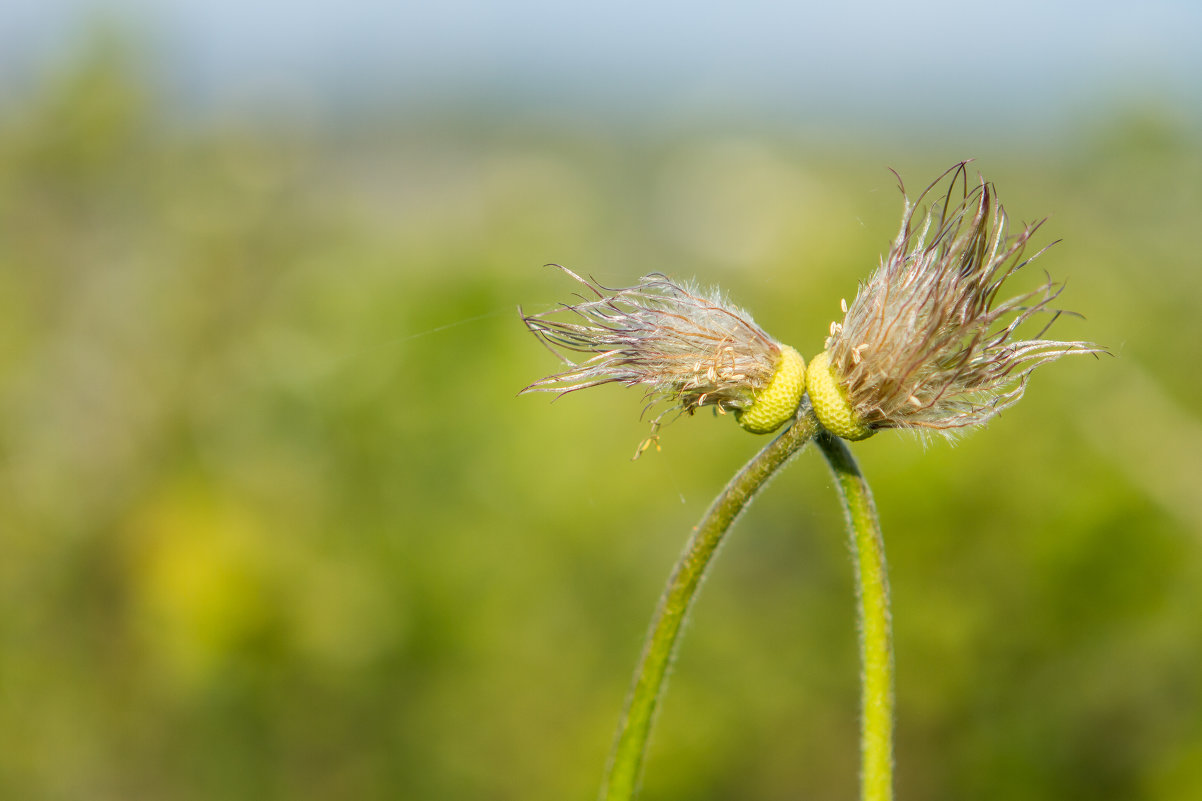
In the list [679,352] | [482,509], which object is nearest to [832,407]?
[679,352]

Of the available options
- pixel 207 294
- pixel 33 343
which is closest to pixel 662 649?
pixel 207 294

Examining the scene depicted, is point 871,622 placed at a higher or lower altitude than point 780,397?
lower

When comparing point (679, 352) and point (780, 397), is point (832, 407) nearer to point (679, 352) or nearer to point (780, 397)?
point (780, 397)

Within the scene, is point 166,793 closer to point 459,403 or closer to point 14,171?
point 459,403

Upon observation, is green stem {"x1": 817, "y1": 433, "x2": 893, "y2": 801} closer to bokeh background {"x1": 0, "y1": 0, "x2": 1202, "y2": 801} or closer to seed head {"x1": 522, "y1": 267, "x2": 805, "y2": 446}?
seed head {"x1": 522, "y1": 267, "x2": 805, "y2": 446}

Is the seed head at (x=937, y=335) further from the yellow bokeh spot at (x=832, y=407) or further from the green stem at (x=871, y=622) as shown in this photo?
the green stem at (x=871, y=622)

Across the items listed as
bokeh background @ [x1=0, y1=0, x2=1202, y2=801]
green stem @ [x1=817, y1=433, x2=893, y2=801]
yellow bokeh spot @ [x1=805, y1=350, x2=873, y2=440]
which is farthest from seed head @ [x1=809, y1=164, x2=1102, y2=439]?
bokeh background @ [x1=0, y1=0, x2=1202, y2=801]

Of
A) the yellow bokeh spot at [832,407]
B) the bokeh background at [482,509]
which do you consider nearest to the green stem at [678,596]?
the yellow bokeh spot at [832,407]
